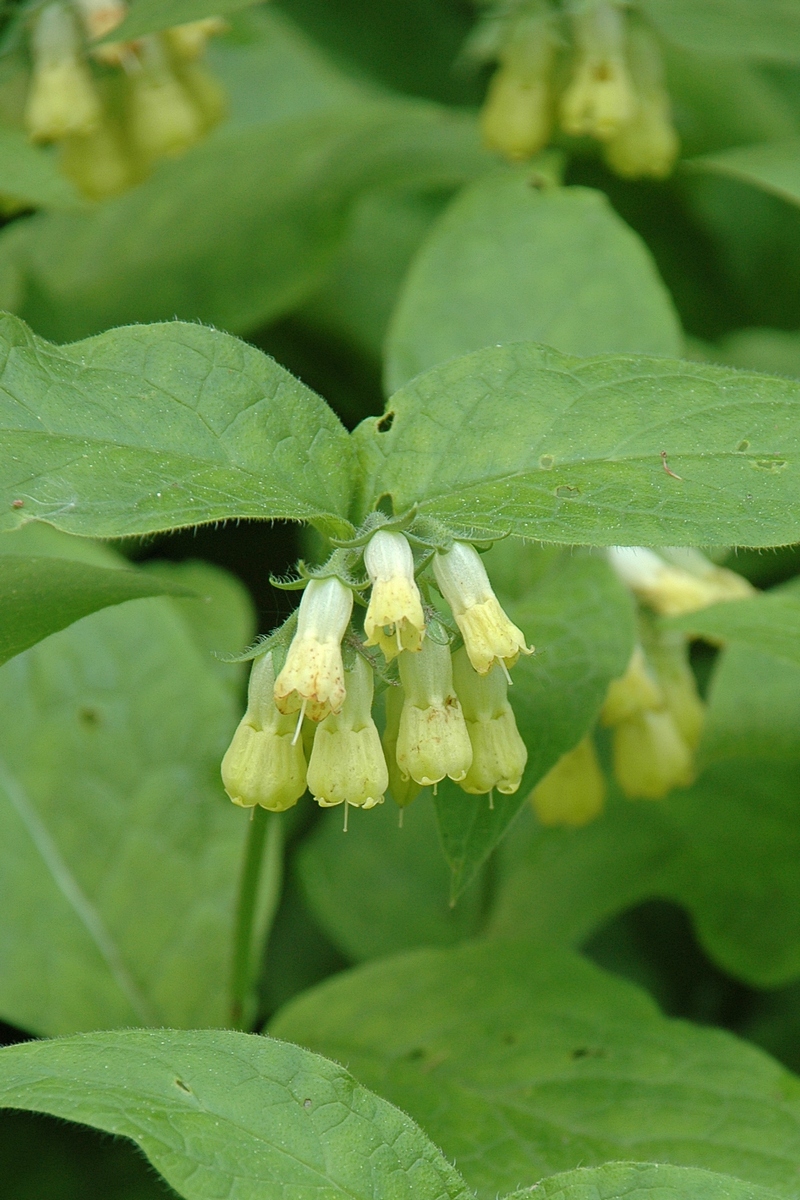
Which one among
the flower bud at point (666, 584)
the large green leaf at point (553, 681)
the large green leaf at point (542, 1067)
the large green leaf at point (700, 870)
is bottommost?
the large green leaf at point (700, 870)

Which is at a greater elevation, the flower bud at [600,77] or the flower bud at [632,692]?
the flower bud at [600,77]

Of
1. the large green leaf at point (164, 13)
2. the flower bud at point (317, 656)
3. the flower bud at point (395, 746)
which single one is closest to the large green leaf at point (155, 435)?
the flower bud at point (317, 656)

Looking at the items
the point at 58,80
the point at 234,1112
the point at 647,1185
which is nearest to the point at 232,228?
the point at 58,80

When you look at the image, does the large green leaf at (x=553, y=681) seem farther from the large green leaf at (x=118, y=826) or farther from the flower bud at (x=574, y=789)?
the large green leaf at (x=118, y=826)

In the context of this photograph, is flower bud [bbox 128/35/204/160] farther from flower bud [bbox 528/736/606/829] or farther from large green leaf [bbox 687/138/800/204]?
flower bud [bbox 528/736/606/829]

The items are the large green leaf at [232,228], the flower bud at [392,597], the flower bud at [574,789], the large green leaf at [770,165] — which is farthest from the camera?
the large green leaf at [232,228]

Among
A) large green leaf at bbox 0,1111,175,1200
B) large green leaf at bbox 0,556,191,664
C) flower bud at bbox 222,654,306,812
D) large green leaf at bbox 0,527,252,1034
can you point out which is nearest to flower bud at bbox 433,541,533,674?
flower bud at bbox 222,654,306,812

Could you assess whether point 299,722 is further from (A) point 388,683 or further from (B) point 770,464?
(B) point 770,464
